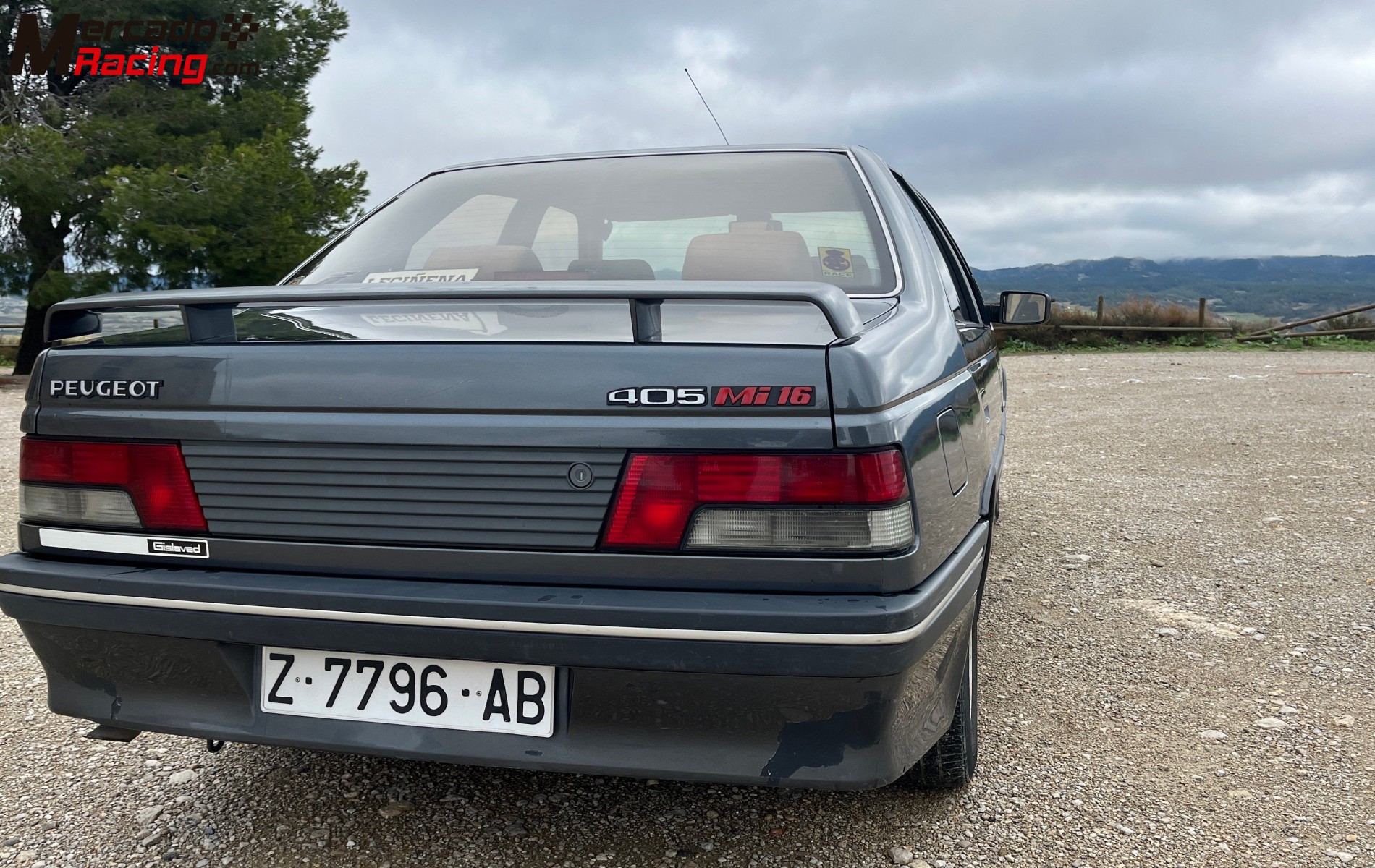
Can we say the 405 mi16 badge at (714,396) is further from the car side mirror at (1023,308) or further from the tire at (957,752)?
the car side mirror at (1023,308)

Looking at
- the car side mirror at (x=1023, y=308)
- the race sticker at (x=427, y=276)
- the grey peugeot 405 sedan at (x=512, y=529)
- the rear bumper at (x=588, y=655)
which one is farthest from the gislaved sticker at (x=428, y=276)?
the car side mirror at (x=1023, y=308)

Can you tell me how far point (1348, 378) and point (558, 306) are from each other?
1360cm

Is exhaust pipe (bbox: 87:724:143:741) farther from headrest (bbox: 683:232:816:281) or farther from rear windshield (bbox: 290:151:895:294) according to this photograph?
headrest (bbox: 683:232:816:281)

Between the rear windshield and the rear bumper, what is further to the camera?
the rear windshield

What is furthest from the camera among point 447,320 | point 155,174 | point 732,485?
point 155,174

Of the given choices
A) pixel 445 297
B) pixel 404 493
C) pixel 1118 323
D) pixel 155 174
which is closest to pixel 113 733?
pixel 404 493

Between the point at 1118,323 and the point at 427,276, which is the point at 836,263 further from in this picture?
the point at 1118,323

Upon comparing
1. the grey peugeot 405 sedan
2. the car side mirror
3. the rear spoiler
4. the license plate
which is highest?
the rear spoiler

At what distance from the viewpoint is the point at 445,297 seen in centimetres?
165

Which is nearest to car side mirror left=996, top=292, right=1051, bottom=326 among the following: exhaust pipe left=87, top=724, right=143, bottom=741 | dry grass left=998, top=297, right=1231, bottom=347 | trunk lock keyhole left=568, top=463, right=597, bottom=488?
trunk lock keyhole left=568, top=463, right=597, bottom=488

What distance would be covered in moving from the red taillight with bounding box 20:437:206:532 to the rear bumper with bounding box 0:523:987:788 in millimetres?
96

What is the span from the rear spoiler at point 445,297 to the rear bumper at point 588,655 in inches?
16.8

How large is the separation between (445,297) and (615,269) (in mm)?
740

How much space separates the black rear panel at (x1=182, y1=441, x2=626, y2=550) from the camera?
5.07 ft
